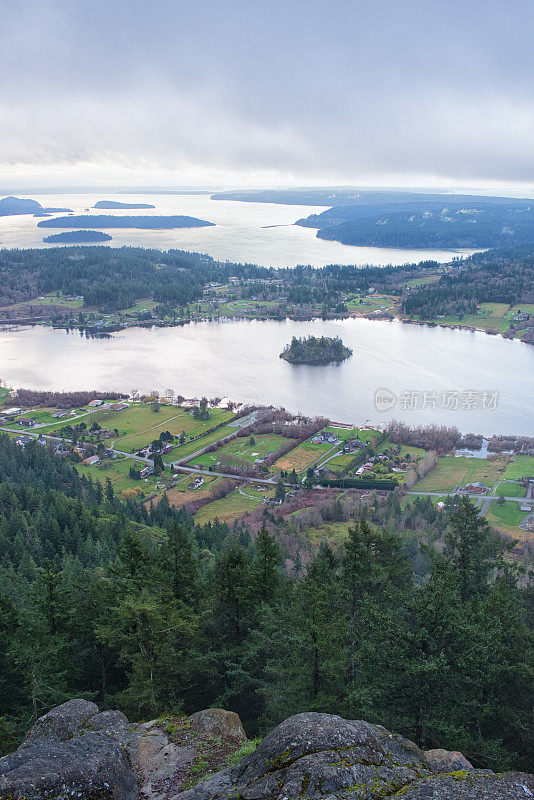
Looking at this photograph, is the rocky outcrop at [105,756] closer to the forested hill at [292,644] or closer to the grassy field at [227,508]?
the forested hill at [292,644]

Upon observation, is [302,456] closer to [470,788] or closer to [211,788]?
[211,788]

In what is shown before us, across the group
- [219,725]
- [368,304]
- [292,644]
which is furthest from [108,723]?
[368,304]

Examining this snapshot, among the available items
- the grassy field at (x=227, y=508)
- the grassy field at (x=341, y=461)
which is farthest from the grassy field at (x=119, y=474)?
the grassy field at (x=341, y=461)

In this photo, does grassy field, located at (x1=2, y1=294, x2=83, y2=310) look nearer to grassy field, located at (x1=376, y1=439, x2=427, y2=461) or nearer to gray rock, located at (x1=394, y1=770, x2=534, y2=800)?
grassy field, located at (x1=376, y1=439, x2=427, y2=461)

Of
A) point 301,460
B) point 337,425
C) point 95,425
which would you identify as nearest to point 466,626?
point 301,460

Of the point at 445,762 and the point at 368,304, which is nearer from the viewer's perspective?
the point at 445,762

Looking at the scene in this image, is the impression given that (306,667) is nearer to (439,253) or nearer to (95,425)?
(95,425)

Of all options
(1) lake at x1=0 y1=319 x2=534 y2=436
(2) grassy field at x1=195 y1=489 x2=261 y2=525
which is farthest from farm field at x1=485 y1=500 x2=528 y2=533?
(2) grassy field at x1=195 y1=489 x2=261 y2=525
